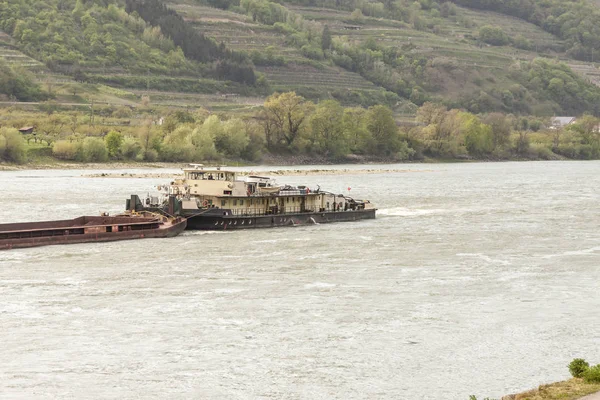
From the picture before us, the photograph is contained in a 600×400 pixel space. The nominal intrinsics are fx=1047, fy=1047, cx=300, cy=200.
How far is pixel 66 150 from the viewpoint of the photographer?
128 meters

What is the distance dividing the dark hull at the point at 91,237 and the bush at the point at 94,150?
6902 centimetres

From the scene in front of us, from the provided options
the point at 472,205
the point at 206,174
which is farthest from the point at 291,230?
the point at 472,205

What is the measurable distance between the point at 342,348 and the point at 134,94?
521 feet

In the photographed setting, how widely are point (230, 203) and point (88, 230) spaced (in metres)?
11.4

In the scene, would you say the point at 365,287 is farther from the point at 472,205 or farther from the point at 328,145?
the point at 328,145

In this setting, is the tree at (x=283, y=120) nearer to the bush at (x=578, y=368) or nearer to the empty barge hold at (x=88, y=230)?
the empty barge hold at (x=88, y=230)

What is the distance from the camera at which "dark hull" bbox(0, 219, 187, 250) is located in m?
54.6

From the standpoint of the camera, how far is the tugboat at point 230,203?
64.3 m

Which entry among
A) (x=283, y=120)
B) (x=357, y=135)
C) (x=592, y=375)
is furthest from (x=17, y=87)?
(x=592, y=375)

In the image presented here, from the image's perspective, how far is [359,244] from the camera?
190ft

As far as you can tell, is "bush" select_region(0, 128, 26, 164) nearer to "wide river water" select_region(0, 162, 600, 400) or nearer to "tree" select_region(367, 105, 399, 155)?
"wide river water" select_region(0, 162, 600, 400)

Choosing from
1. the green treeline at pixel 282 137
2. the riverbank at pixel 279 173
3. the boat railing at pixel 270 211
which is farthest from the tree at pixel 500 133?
the boat railing at pixel 270 211

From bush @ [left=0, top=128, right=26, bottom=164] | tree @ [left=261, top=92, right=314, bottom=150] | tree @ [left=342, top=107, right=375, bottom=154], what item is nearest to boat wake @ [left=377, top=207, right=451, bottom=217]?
bush @ [left=0, top=128, right=26, bottom=164]

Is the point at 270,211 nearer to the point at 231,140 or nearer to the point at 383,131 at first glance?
the point at 231,140
